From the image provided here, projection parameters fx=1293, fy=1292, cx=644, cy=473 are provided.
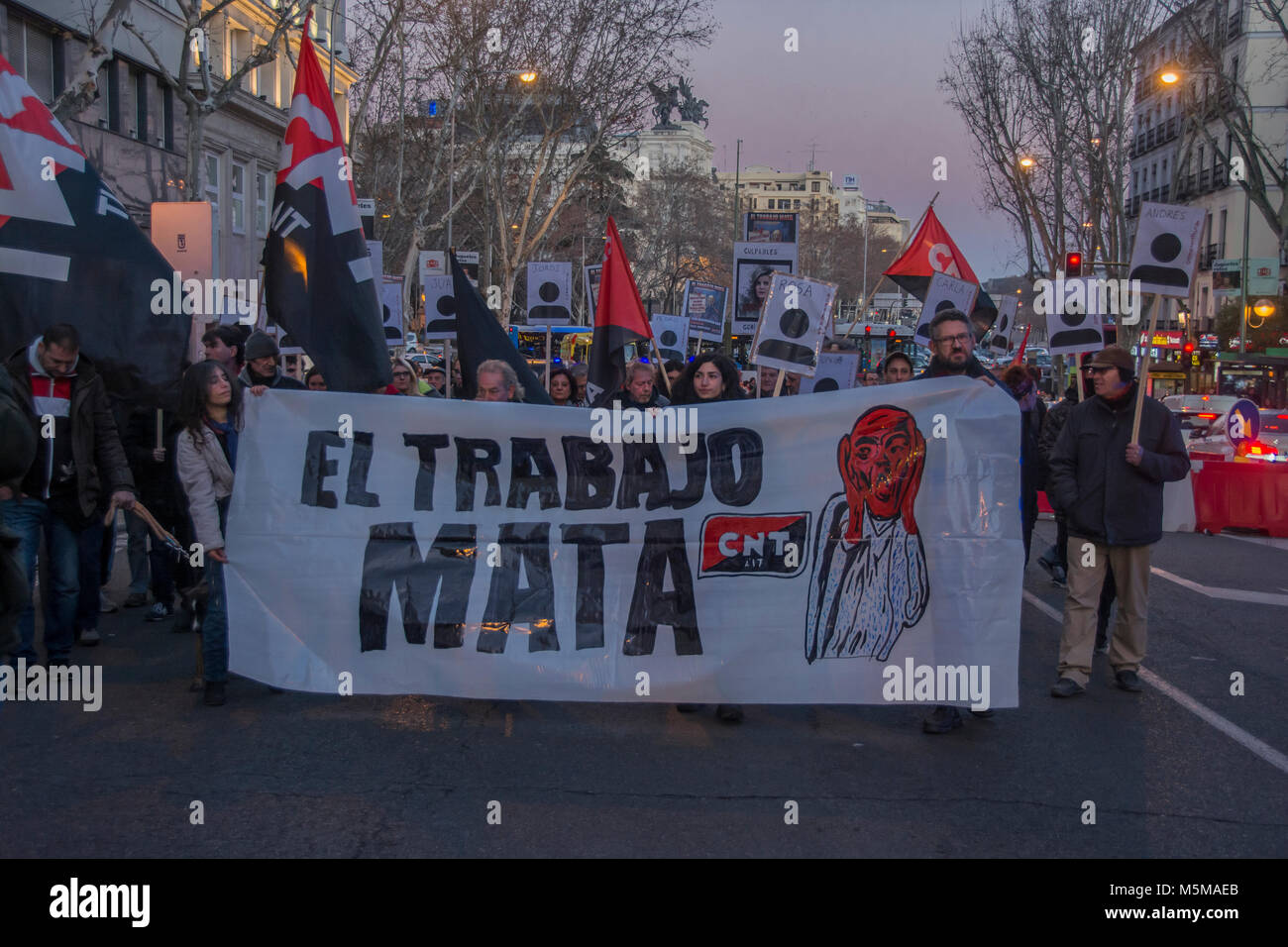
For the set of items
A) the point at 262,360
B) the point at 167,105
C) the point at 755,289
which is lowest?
the point at 262,360

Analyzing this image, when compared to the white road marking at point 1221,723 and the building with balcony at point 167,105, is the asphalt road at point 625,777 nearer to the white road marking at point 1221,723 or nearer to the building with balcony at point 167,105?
the white road marking at point 1221,723

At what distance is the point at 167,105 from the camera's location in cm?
3181

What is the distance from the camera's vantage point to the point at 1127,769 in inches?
218

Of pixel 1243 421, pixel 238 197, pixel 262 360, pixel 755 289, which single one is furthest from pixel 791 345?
pixel 238 197

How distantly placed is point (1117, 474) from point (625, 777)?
11.1ft

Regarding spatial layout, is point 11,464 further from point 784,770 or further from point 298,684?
point 784,770

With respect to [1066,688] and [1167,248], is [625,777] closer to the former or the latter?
[1066,688]

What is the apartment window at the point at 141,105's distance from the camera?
30.0 metres

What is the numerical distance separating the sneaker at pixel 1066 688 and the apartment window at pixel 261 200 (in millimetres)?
36846

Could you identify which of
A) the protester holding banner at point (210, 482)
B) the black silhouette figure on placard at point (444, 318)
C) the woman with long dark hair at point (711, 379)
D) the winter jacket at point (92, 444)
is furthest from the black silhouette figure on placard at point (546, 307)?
the protester holding banner at point (210, 482)

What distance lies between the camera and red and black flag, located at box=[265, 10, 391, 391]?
678 centimetres

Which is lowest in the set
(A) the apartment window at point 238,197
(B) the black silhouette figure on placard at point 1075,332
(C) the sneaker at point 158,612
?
(C) the sneaker at point 158,612
